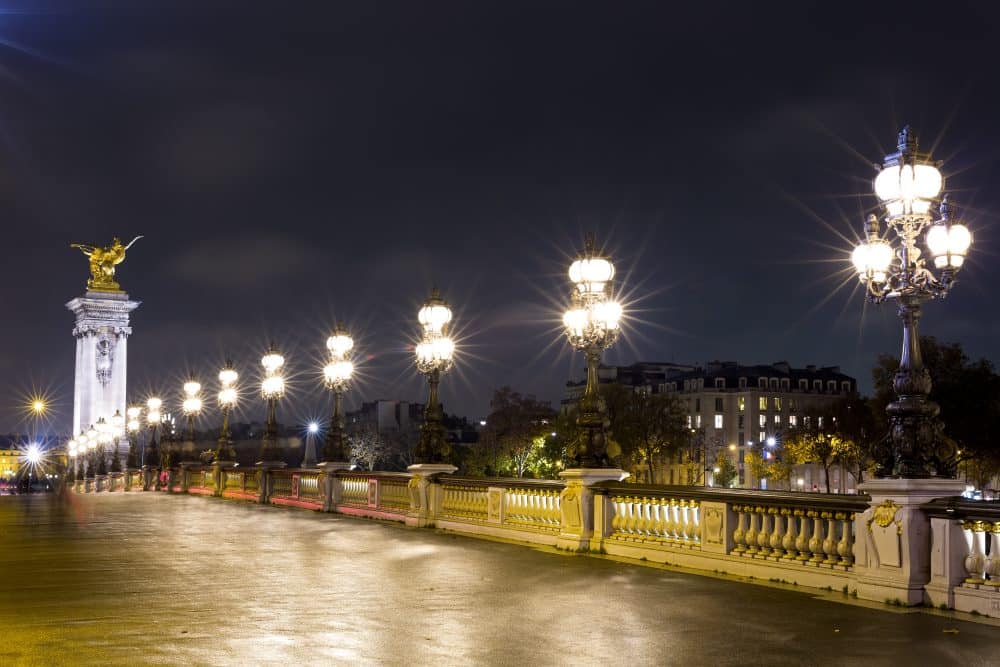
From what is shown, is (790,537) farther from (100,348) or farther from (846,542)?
(100,348)

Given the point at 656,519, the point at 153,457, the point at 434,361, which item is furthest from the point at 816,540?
the point at 153,457

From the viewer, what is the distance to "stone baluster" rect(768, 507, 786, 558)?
16.4 meters

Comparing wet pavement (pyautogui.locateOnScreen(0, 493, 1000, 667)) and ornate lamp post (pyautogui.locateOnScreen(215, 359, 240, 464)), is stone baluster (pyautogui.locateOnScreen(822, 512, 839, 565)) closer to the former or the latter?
wet pavement (pyautogui.locateOnScreen(0, 493, 1000, 667))

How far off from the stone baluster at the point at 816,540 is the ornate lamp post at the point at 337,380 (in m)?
22.0

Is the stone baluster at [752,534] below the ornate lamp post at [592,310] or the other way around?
below

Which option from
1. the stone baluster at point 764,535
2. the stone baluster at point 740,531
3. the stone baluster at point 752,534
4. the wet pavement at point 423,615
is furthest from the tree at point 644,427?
the stone baluster at point 764,535

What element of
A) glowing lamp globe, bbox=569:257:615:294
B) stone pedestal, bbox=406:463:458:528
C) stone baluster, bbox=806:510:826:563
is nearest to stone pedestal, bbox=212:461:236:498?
stone pedestal, bbox=406:463:458:528

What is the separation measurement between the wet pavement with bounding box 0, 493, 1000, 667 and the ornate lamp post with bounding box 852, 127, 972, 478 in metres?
2.14

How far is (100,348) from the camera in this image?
13450 centimetres

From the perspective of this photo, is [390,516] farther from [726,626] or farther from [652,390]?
[652,390]

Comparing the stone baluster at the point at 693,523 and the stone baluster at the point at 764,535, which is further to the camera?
the stone baluster at the point at 693,523

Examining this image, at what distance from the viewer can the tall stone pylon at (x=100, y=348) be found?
435 ft

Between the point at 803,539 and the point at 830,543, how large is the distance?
1.67ft

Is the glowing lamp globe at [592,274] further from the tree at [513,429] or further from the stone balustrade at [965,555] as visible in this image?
the tree at [513,429]
